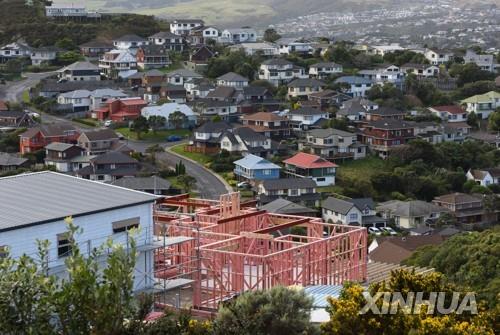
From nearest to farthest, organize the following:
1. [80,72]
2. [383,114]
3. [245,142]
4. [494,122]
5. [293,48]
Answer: [245,142] → [383,114] → [494,122] → [80,72] → [293,48]

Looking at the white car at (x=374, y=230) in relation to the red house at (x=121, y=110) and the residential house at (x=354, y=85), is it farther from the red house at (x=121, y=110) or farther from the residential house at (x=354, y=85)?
the residential house at (x=354, y=85)

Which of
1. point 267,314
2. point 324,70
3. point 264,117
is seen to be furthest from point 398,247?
point 324,70

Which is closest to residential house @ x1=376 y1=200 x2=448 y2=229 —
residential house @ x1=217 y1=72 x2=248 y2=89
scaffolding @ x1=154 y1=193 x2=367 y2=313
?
scaffolding @ x1=154 y1=193 x2=367 y2=313

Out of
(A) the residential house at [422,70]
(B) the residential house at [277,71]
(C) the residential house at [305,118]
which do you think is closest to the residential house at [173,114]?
(C) the residential house at [305,118]

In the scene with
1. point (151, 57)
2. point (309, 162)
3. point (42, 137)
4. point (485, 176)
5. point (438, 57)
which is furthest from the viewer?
point (438, 57)

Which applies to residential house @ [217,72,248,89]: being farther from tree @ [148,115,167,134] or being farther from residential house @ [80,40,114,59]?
residential house @ [80,40,114,59]

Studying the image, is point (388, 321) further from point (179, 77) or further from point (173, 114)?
point (179, 77)
